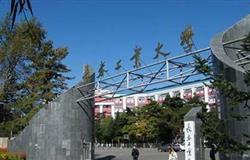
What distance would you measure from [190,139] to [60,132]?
47.8ft

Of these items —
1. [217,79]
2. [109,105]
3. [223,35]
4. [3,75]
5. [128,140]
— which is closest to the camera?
[217,79]

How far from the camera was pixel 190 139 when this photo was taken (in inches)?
730

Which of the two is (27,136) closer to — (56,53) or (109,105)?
(56,53)

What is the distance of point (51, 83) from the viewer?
44.2 m

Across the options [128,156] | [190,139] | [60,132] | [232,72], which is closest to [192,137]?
[190,139]

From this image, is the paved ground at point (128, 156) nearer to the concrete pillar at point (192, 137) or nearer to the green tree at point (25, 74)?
the green tree at point (25, 74)

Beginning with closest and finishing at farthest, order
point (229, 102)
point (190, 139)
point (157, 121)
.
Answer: point (229, 102) < point (190, 139) < point (157, 121)

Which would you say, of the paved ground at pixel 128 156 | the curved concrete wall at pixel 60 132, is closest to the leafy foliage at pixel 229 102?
the curved concrete wall at pixel 60 132

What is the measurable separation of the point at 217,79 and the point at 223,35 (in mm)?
14722

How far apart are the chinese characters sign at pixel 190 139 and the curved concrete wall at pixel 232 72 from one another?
1459 millimetres

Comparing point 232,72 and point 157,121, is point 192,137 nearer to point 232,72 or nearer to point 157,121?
point 232,72

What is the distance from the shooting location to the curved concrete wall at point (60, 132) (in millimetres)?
31266

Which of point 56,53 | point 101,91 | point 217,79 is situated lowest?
point 217,79

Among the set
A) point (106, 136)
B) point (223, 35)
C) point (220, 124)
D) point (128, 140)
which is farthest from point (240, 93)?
point (106, 136)
